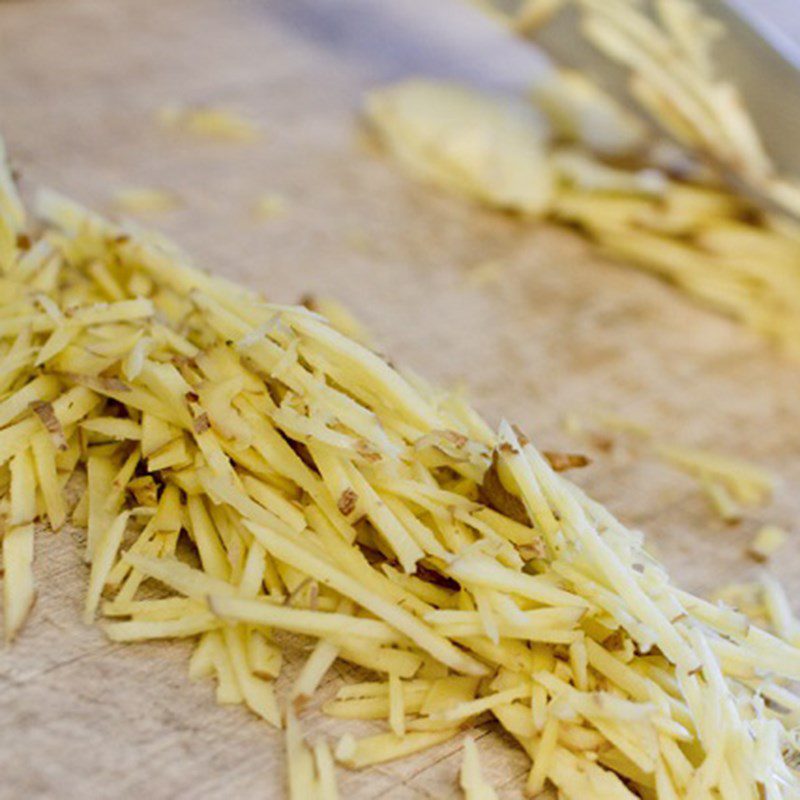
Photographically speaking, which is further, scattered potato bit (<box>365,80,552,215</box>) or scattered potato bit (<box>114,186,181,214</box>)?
scattered potato bit (<box>365,80,552,215</box>)

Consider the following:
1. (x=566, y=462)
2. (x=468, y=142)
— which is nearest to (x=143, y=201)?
(x=468, y=142)

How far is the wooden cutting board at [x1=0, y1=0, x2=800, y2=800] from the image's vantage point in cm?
100

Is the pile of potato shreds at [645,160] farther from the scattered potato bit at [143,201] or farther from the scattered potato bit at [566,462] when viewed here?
the scattered potato bit at [566,462]

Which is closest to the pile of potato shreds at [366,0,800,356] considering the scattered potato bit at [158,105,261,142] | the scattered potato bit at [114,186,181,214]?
the scattered potato bit at [158,105,261,142]

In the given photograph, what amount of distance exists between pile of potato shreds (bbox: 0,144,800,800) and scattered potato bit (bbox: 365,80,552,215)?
3.15 ft

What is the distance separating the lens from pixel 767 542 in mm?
1469

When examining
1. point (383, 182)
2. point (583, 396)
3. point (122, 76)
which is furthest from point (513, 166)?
point (122, 76)

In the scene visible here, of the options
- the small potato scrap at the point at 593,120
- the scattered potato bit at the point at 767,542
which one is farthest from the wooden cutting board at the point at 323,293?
the small potato scrap at the point at 593,120

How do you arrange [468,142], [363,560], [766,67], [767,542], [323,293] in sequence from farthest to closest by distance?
[468,142], [766,67], [323,293], [767,542], [363,560]

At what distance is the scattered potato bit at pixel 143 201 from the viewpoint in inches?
74.5

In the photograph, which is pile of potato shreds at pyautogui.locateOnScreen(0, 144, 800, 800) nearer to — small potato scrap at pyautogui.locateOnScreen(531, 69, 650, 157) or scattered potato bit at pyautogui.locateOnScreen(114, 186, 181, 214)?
scattered potato bit at pyautogui.locateOnScreen(114, 186, 181, 214)

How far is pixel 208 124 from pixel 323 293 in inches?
20.2

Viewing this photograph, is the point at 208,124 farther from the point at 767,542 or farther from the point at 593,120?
the point at 767,542

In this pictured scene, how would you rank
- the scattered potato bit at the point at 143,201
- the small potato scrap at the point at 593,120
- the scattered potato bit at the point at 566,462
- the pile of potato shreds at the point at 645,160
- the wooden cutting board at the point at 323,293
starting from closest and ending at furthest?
the wooden cutting board at the point at 323,293, the scattered potato bit at the point at 566,462, the scattered potato bit at the point at 143,201, the pile of potato shreds at the point at 645,160, the small potato scrap at the point at 593,120
